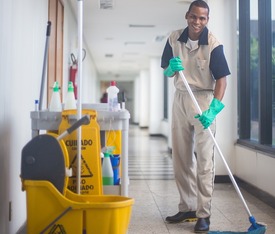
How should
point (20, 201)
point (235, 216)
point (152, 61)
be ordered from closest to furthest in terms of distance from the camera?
point (20, 201) → point (235, 216) → point (152, 61)

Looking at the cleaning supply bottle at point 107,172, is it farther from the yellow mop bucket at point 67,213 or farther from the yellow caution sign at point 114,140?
the yellow mop bucket at point 67,213

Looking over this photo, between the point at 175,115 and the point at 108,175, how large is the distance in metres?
0.77

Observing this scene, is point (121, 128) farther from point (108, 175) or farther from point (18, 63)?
point (18, 63)

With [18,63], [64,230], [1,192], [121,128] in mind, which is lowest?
[64,230]

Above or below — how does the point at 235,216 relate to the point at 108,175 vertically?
below

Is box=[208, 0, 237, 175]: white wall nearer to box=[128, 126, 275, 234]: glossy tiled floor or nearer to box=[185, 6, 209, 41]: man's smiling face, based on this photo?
box=[128, 126, 275, 234]: glossy tiled floor

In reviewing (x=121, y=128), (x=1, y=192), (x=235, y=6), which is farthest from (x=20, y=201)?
(x=235, y=6)

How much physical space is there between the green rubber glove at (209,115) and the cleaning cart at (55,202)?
0.77 metres

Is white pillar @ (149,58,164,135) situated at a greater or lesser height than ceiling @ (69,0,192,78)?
lesser

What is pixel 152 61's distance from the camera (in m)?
9.71

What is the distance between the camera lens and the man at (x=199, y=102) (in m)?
2.21

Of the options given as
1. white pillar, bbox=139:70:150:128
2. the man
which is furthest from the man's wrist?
white pillar, bbox=139:70:150:128

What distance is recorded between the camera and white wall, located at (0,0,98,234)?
179 centimetres

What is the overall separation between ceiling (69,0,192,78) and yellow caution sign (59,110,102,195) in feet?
9.92
